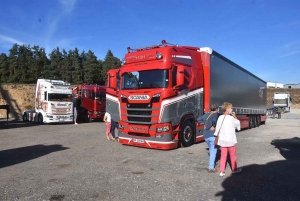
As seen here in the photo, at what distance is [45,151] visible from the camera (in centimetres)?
911

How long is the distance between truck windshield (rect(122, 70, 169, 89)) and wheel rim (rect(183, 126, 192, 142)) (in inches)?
76.1

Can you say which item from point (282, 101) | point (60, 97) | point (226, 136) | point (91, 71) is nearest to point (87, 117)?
point (60, 97)

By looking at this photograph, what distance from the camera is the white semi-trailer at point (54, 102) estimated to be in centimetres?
1989

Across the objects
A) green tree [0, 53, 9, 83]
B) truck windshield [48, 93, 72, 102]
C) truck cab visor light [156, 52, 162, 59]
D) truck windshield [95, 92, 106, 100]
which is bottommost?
truck windshield [48, 93, 72, 102]

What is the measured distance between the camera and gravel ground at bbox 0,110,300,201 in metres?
4.71

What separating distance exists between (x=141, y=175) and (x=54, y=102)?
1588cm

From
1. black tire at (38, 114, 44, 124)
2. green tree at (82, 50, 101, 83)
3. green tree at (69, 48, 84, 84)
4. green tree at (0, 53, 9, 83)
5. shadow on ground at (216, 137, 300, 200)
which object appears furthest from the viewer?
green tree at (69, 48, 84, 84)

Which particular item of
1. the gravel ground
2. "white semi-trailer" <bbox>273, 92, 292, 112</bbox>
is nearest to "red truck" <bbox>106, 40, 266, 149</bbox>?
the gravel ground

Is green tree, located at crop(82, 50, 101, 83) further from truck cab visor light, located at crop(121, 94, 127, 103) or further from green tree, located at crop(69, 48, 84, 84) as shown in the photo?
truck cab visor light, located at crop(121, 94, 127, 103)

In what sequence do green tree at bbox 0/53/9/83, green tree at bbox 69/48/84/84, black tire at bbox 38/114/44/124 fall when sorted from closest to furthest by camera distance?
black tire at bbox 38/114/44/124 < green tree at bbox 0/53/9/83 < green tree at bbox 69/48/84/84

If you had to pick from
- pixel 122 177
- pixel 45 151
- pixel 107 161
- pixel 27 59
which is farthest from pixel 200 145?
pixel 27 59

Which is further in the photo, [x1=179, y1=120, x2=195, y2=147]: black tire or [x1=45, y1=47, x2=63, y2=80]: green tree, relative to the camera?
[x1=45, y1=47, x2=63, y2=80]: green tree

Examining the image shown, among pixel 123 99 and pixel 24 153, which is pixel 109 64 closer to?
pixel 123 99

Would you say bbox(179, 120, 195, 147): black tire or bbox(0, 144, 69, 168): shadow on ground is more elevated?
bbox(179, 120, 195, 147): black tire
